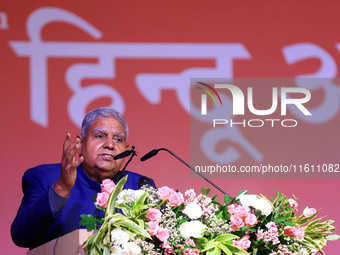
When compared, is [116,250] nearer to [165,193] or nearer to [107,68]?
[165,193]

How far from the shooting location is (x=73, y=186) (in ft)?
11.4

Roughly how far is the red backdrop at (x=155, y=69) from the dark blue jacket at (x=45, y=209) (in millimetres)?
1020

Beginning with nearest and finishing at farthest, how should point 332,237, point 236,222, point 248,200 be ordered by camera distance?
point 236,222 → point 248,200 → point 332,237

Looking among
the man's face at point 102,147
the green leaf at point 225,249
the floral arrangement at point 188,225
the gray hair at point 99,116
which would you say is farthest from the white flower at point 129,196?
the gray hair at point 99,116

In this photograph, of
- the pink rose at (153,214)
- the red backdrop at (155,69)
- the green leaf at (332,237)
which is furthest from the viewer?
the red backdrop at (155,69)

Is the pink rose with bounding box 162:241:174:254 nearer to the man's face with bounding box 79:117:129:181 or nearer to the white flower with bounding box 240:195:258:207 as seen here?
the white flower with bounding box 240:195:258:207

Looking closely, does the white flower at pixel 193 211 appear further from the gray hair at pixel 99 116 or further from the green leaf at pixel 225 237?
the gray hair at pixel 99 116

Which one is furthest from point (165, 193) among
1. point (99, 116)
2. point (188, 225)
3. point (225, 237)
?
point (99, 116)

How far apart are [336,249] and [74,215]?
228cm

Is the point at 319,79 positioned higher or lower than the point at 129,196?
higher

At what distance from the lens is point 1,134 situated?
15.0 ft

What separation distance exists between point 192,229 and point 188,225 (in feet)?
0.07

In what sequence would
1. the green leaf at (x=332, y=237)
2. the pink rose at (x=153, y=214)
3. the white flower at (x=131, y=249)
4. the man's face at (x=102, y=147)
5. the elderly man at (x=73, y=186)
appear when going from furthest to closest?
the man's face at (x=102, y=147) → the elderly man at (x=73, y=186) → the green leaf at (x=332, y=237) → the pink rose at (x=153, y=214) → the white flower at (x=131, y=249)

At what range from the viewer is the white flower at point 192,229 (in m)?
2.22
